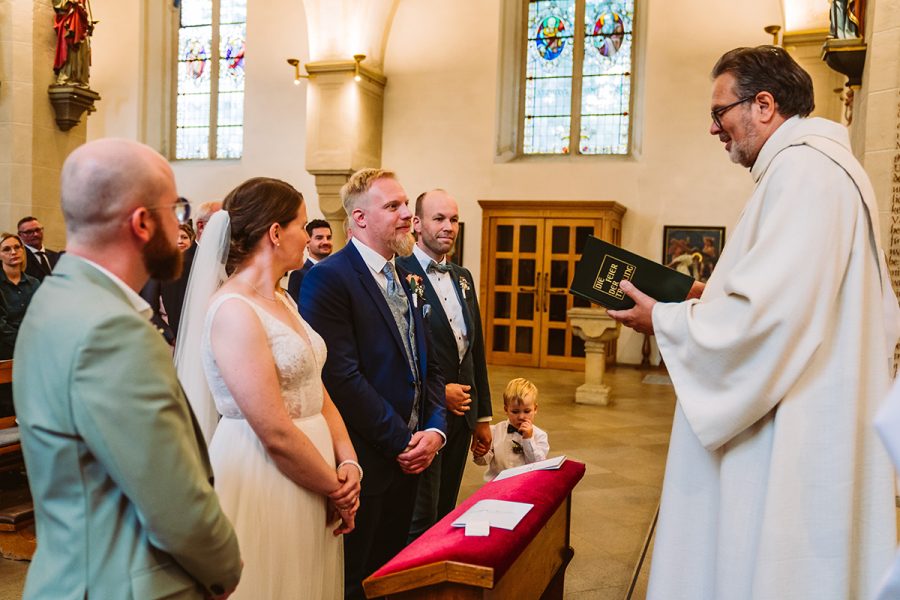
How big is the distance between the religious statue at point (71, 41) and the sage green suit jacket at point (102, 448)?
29.4 ft

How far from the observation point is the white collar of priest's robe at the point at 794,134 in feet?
7.16

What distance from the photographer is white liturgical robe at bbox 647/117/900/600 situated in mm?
2037

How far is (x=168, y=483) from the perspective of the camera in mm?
1341

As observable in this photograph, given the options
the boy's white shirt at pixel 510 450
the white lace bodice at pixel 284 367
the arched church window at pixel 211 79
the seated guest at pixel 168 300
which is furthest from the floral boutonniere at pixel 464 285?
the arched church window at pixel 211 79

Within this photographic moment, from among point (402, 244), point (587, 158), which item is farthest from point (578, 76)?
point (402, 244)

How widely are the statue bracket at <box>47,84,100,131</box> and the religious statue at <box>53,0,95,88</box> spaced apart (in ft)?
0.36

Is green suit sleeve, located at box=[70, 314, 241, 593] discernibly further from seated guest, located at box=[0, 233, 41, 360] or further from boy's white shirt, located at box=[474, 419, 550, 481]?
seated guest, located at box=[0, 233, 41, 360]

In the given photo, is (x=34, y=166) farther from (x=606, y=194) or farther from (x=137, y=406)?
(x=137, y=406)

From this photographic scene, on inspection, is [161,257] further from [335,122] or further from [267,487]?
[335,122]

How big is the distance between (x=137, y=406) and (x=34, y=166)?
8987 millimetres

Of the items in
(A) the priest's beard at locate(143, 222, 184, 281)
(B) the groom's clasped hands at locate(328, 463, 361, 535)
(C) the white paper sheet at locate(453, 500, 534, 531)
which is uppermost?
(A) the priest's beard at locate(143, 222, 184, 281)

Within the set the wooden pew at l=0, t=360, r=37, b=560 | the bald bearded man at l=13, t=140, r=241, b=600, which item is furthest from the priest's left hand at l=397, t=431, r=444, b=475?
the wooden pew at l=0, t=360, r=37, b=560

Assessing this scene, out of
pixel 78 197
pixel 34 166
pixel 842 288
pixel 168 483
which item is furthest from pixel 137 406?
pixel 34 166

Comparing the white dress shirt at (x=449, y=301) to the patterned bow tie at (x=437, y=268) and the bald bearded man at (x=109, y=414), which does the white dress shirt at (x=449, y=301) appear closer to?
the patterned bow tie at (x=437, y=268)
